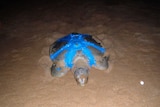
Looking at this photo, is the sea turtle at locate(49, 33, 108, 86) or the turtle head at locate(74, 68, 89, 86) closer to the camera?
the turtle head at locate(74, 68, 89, 86)

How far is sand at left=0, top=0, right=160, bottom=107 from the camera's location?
2.30 meters

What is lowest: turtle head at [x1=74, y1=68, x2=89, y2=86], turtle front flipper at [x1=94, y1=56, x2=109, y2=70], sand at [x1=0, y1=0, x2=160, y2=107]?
sand at [x1=0, y1=0, x2=160, y2=107]

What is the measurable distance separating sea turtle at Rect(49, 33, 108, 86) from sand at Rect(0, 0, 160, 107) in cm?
11

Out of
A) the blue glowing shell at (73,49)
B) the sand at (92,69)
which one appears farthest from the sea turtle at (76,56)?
the sand at (92,69)

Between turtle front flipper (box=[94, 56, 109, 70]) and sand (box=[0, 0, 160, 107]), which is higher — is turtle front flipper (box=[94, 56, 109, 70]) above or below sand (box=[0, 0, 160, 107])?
above

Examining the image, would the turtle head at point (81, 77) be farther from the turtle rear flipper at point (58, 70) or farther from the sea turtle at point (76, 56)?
the turtle rear flipper at point (58, 70)

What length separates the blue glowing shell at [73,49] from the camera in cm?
264

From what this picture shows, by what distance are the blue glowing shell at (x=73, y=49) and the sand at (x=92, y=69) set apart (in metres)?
0.17

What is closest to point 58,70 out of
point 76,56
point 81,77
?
point 76,56

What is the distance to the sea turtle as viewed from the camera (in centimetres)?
260

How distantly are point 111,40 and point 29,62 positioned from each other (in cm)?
156

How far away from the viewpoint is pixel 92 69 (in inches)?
107

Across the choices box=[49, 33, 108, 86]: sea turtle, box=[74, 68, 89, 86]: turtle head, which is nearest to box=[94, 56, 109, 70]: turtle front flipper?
box=[49, 33, 108, 86]: sea turtle

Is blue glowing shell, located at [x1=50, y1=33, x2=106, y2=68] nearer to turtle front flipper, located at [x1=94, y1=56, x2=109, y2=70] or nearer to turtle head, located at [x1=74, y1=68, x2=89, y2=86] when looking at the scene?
turtle front flipper, located at [x1=94, y1=56, x2=109, y2=70]
